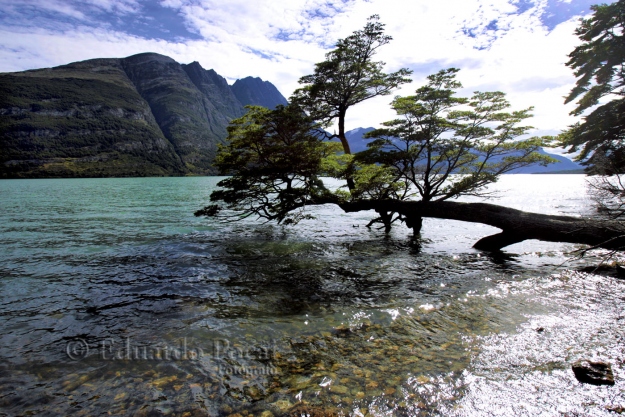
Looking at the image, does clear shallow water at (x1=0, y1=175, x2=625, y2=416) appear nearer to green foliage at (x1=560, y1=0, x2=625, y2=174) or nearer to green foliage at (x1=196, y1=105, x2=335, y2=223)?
green foliage at (x1=196, y1=105, x2=335, y2=223)

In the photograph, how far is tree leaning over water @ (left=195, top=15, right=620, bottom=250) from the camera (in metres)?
15.7

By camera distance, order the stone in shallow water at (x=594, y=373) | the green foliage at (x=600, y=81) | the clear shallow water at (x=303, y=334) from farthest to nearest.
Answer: the green foliage at (x=600, y=81)
the stone in shallow water at (x=594, y=373)
the clear shallow water at (x=303, y=334)

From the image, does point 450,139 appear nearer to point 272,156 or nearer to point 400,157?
point 400,157

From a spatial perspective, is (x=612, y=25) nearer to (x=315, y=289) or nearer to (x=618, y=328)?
(x=618, y=328)

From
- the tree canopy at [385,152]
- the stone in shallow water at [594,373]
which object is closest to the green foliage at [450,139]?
the tree canopy at [385,152]

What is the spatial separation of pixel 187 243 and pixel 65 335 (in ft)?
36.1

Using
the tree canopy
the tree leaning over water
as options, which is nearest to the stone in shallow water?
the tree leaning over water

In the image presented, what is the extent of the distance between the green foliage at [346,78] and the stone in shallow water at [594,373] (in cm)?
1771

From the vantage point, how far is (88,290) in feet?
31.7

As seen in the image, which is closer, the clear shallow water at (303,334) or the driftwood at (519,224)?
the clear shallow water at (303,334)

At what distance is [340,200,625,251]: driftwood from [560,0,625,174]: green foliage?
17147 mm

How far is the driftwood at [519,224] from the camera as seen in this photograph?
11.9 metres

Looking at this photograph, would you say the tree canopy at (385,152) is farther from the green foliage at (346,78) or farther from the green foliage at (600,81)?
the green foliage at (600,81)

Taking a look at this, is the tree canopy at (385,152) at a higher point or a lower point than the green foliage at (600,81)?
lower
